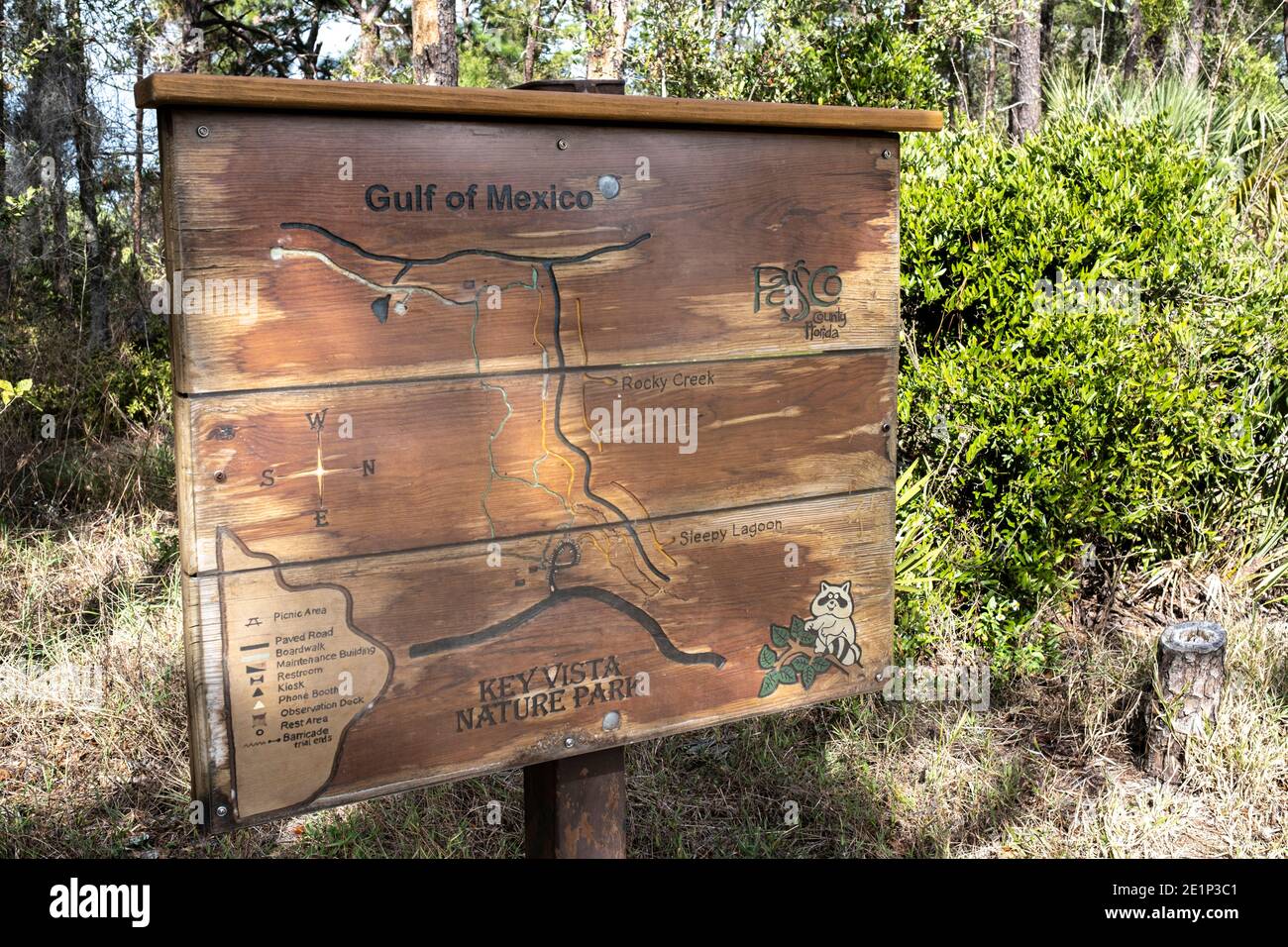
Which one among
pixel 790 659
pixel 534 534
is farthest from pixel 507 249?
pixel 790 659

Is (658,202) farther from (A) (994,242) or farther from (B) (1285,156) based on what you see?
(B) (1285,156)

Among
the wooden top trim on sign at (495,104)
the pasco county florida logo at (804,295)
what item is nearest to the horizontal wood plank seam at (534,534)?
the pasco county florida logo at (804,295)

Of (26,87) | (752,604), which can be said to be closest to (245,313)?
(752,604)

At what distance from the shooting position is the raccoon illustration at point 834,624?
217 cm

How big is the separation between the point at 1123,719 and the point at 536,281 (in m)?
2.76

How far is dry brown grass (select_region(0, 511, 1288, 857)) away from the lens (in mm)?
3217

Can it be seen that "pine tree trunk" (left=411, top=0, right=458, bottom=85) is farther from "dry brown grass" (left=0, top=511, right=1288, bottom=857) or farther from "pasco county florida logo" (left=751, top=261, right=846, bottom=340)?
"pasco county florida logo" (left=751, top=261, right=846, bottom=340)

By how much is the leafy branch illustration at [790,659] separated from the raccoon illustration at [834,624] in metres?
0.02

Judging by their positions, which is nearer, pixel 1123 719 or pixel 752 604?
pixel 752 604

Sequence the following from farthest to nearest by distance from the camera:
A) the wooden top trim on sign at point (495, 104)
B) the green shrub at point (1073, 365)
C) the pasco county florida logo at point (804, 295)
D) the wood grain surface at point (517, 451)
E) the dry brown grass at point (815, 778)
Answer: the green shrub at point (1073, 365), the dry brown grass at point (815, 778), the pasco county florida logo at point (804, 295), the wood grain surface at point (517, 451), the wooden top trim on sign at point (495, 104)

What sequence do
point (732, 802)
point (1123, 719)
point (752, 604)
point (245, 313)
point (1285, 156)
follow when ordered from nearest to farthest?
point (245, 313), point (752, 604), point (732, 802), point (1123, 719), point (1285, 156)

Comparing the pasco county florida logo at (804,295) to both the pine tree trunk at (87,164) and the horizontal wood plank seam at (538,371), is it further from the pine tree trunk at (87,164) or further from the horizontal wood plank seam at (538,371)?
the pine tree trunk at (87,164)

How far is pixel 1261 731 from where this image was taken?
136 inches

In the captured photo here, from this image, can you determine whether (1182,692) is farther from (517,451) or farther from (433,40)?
(433,40)
